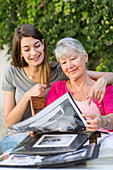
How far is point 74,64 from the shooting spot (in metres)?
1.96

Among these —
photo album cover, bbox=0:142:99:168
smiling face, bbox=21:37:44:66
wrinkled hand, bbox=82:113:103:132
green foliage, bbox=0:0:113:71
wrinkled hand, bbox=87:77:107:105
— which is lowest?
photo album cover, bbox=0:142:99:168

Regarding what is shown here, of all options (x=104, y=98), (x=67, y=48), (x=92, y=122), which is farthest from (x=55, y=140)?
(x=67, y=48)

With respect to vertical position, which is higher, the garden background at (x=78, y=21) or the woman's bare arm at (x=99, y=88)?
the garden background at (x=78, y=21)

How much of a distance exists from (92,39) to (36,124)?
2.41 meters

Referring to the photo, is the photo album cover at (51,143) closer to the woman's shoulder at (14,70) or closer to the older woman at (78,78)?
the older woman at (78,78)

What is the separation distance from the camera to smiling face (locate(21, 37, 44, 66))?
225 cm

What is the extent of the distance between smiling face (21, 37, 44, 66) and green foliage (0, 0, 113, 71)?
152 centimetres

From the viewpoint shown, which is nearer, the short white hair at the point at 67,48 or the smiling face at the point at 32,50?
the short white hair at the point at 67,48

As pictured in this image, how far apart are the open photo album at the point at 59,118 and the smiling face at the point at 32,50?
832 millimetres

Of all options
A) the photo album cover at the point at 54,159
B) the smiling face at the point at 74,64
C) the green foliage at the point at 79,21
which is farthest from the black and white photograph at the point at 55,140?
the green foliage at the point at 79,21

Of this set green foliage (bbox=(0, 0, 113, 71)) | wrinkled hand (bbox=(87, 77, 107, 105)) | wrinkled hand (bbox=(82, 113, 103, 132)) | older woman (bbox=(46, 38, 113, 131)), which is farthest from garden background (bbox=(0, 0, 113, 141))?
wrinkled hand (bbox=(82, 113, 103, 132))

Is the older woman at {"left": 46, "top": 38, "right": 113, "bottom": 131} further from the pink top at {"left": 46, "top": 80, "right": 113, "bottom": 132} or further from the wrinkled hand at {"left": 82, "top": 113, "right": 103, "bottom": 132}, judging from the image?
the wrinkled hand at {"left": 82, "top": 113, "right": 103, "bottom": 132}

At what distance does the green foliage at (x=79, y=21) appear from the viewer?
358 cm

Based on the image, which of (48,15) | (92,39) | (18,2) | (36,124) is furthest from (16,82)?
(18,2)
